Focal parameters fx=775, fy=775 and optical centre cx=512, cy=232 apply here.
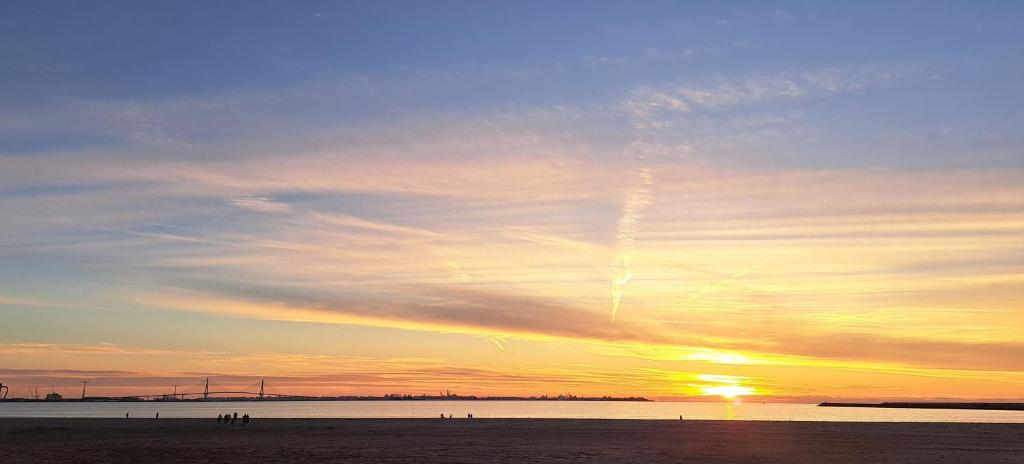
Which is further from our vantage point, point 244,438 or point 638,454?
point 244,438

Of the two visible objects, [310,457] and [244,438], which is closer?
[310,457]

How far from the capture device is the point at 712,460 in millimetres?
46562

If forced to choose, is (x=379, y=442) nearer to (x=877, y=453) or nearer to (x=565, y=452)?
(x=565, y=452)

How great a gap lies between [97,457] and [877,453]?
50.7m

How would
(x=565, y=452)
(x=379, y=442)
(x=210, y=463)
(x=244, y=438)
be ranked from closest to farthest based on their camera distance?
(x=210, y=463)
(x=565, y=452)
(x=379, y=442)
(x=244, y=438)

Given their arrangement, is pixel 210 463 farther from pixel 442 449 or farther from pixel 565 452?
pixel 565 452

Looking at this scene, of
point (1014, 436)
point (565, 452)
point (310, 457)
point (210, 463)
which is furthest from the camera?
point (1014, 436)

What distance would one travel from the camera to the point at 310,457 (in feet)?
157

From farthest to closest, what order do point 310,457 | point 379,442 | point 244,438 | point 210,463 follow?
1. point 244,438
2. point 379,442
3. point 310,457
4. point 210,463

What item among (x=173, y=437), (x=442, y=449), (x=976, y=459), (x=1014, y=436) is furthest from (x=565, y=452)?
(x=1014, y=436)

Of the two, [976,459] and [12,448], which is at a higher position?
[976,459]

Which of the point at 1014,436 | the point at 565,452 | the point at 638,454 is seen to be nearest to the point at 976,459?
the point at 638,454

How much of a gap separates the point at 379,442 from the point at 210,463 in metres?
20.2

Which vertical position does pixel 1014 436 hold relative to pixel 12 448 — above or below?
above
